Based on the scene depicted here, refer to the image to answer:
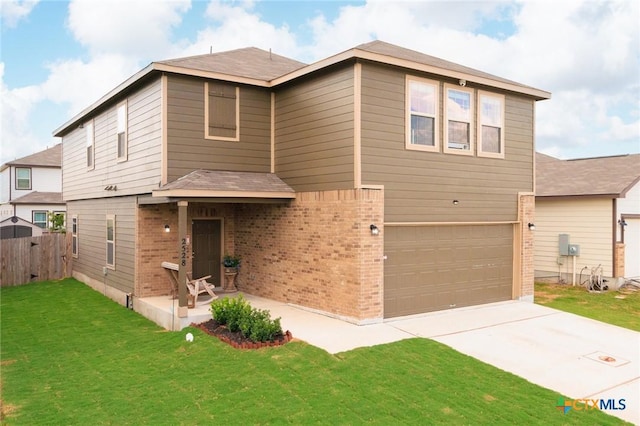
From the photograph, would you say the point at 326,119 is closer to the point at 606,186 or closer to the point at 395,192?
the point at 395,192

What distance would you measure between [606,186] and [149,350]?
51.6ft

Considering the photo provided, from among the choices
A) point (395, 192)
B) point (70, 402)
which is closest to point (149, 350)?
point (70, 402)

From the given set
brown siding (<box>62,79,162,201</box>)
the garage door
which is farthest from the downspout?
brown siding (<box>62,79,162,201</box>)

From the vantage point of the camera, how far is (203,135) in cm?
1158

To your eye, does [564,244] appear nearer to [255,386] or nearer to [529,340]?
[529,340]

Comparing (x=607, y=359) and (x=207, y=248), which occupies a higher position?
(x=207, y=248)

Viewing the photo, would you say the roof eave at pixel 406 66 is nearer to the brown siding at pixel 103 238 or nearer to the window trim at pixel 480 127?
the window trim at pixel 480 127

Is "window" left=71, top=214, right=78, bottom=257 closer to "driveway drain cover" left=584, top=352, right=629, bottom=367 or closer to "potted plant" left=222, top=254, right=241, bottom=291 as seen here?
"potted plant" left=222, top=254, right=241, bottom=291

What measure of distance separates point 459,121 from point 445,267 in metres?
3.62

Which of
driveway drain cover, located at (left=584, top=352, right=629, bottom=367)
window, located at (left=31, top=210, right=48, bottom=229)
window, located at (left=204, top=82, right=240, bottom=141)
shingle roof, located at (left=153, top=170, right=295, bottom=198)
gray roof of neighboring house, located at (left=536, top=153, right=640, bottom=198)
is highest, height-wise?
window, located at (left=204, top=82, right=240, bottom=141)

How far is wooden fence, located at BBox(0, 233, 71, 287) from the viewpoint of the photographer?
1703 centimetres

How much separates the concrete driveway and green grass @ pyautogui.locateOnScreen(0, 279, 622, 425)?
1.71ft

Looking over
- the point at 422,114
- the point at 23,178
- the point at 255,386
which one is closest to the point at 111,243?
the point at 255,386

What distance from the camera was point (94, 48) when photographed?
21.4 m
